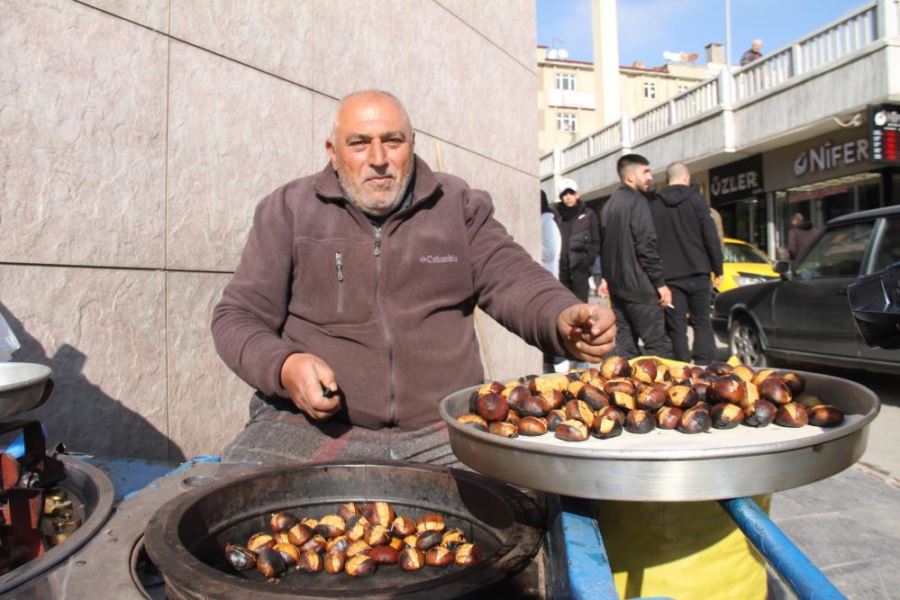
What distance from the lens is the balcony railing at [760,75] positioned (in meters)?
13.0

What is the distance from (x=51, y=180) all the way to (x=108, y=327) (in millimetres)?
575

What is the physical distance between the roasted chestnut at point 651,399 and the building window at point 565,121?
4651 centimetres

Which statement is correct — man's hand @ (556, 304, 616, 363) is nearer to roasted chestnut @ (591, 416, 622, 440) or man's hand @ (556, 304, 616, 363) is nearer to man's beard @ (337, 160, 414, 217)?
roasted chestnut @ (591, 416, 622, 440)

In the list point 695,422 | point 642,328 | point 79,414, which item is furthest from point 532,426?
point 642,328

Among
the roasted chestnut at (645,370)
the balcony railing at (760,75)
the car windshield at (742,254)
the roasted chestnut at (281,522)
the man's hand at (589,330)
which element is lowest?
the roasted chestnut at (281,522)

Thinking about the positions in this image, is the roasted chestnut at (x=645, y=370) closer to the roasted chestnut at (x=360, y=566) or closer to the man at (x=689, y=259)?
the roasted chestnut at (x=360, y=566)

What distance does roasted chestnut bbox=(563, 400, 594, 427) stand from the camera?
143cm

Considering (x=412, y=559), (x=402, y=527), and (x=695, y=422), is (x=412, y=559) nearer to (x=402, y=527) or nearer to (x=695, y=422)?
(x=402, y=527)

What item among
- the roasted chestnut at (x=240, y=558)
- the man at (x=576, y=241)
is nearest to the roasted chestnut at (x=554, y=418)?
the roasted chestnut at (x=240, y=558)

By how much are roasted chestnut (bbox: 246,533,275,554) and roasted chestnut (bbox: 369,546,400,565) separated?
217 mm

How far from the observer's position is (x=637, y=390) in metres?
1.53

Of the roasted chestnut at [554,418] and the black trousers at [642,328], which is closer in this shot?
the roasted chestnut at [554,418]

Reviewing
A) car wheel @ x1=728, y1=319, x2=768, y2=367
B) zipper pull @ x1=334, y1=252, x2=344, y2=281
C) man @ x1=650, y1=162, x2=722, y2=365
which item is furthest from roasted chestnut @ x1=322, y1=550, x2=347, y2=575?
car wheel @ x1=728, y1=319, x2=768, y2=367

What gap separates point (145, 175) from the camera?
287 centimetres
